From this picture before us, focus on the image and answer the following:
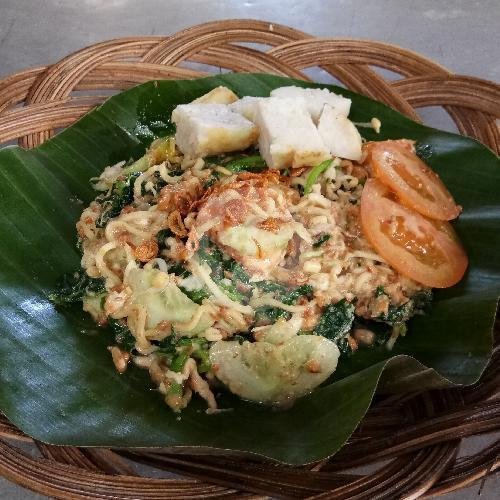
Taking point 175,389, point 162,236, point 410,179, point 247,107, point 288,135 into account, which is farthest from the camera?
point 247,107

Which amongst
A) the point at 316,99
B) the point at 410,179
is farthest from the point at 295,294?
the point at 316,99

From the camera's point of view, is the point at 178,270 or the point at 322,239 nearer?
the point at 178,270

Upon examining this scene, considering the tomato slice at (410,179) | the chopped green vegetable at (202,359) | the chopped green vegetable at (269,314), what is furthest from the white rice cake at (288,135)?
the chopped green vegetable at (202,359)

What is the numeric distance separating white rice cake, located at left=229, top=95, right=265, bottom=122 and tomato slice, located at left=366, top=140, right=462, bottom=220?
0.70 meters

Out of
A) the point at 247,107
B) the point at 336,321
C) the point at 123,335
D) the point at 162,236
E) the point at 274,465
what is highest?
the point at 247,107

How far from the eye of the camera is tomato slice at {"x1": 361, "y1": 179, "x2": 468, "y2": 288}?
10.3 ft

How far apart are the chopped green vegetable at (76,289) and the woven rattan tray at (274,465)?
0.71 meters

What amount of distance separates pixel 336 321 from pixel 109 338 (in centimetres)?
117

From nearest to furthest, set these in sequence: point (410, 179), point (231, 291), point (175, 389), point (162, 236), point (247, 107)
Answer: point (175, 389)
point (231, 291)
point (162, 236)
point (410, 179)
point (247, 107)

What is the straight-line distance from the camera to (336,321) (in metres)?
3.08

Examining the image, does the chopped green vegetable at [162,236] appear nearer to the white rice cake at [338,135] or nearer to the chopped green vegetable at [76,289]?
the chopped green vegetable at [76,289]

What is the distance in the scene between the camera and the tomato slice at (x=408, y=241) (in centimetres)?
315

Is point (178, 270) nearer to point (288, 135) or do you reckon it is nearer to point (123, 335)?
point (123, 335)

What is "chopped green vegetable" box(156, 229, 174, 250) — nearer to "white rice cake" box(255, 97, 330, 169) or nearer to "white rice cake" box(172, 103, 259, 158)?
"white rice cake" box(172, 103, 259, 158)
